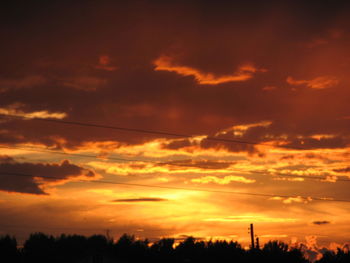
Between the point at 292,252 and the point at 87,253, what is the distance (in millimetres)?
47371

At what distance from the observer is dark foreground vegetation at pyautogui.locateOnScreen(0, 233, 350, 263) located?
9975 cm

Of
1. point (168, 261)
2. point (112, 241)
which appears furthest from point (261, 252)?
point (112, 241)

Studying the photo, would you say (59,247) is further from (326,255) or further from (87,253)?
(326,255)

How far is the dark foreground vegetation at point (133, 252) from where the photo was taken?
99750mm

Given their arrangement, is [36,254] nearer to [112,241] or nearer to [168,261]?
[112,241]

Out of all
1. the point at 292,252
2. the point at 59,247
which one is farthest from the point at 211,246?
the point at 59,247

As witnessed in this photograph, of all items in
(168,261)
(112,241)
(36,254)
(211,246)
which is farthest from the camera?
(211,246)

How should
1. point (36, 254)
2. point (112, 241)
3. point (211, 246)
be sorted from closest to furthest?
1. point (36, 254)
2. point (112, 241)
3. point (211, 246)

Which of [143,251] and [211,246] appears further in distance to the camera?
[211,246]

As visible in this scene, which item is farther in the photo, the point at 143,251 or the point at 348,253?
the point at 348,253

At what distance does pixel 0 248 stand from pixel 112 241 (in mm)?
24817

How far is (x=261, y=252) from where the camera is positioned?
118625 millimetres

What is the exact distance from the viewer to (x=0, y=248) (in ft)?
327

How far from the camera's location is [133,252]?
107875mm
